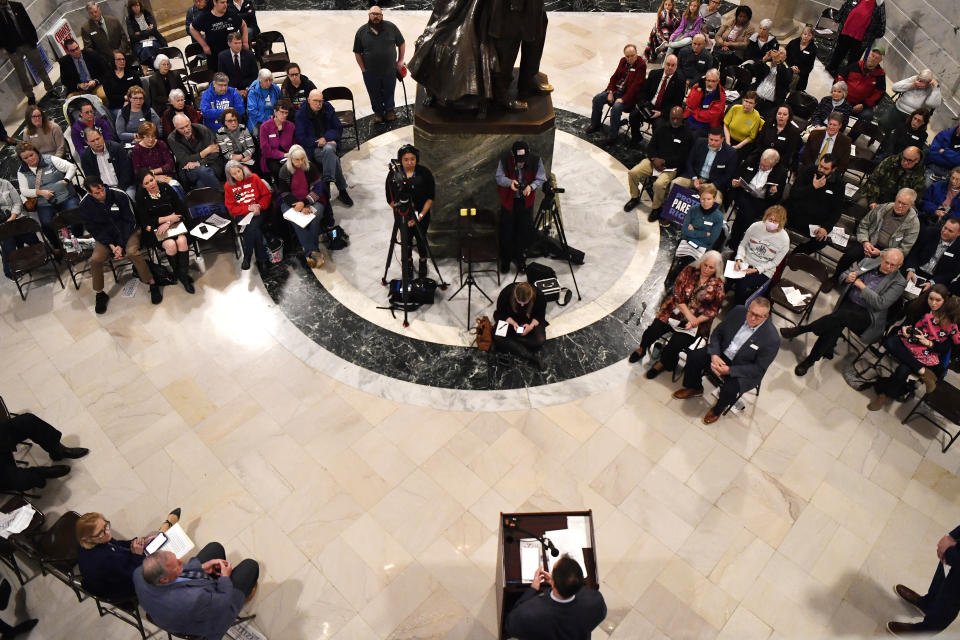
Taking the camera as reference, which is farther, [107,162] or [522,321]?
[107,162]

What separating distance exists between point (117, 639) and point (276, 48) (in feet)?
33.8

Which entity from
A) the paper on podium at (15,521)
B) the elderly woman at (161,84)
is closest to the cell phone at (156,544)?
the paper on podium at (15,521)

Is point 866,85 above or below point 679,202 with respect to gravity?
above

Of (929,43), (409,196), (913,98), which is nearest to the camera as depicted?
(409,196)

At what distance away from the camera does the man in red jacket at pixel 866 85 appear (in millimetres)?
9266

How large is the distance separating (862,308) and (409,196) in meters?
4.80

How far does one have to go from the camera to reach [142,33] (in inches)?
412

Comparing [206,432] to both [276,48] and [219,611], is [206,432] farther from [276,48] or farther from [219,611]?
[276,48]

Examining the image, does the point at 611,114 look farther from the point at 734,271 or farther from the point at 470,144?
the point at 734,271

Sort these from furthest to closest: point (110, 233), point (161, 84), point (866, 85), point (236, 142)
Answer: point (866, 85) → point (161, 84) → point (236, 142) → point (110, 233)

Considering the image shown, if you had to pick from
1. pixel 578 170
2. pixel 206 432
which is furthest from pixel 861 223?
pixel 206 432

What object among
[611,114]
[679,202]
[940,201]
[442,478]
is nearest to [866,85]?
[940,201]

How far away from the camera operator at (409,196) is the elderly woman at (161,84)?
4.29 m

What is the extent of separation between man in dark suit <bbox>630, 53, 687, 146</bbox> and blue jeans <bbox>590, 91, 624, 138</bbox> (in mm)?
209
